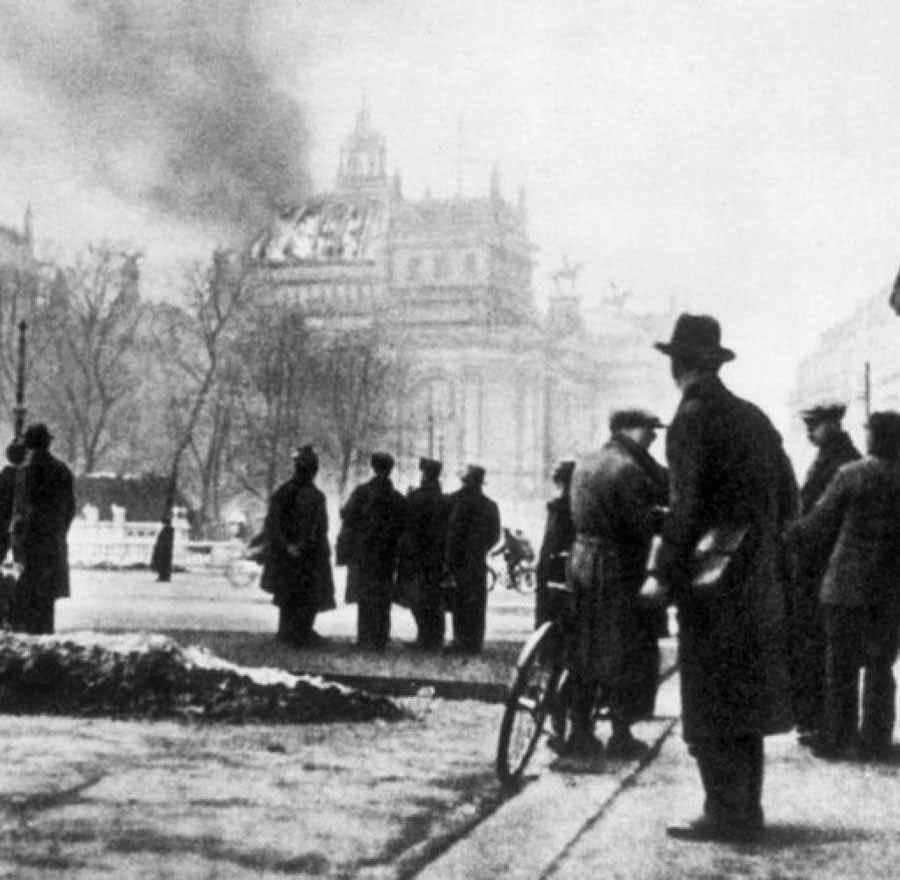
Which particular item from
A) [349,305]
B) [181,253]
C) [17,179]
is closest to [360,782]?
[17,179]

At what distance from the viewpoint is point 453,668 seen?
10.8 meters

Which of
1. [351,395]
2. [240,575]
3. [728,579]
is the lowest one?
[240,575]

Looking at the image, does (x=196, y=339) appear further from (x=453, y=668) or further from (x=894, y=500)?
(x=894, y=500)

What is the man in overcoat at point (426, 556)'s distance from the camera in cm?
1268

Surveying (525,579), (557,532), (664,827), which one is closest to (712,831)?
(664,827)

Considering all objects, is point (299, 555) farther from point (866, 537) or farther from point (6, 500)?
point (866, 537)

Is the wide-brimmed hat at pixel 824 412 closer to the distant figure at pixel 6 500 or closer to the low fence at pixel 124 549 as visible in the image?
the distant figure at pixel 6 500

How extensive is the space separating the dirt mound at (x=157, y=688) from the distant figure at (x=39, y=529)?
223 centimetres

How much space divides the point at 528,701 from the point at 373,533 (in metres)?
5.78

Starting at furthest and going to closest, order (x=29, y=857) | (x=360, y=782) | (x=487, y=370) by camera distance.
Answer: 1. (x=487, y=370)
2. (x=360, y=782)
3. (x=29, y=857)

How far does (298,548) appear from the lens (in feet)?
41.1

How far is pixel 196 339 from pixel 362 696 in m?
41.7

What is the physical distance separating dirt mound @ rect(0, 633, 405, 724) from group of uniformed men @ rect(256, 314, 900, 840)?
1339 millimetres

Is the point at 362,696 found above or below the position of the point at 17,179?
below
